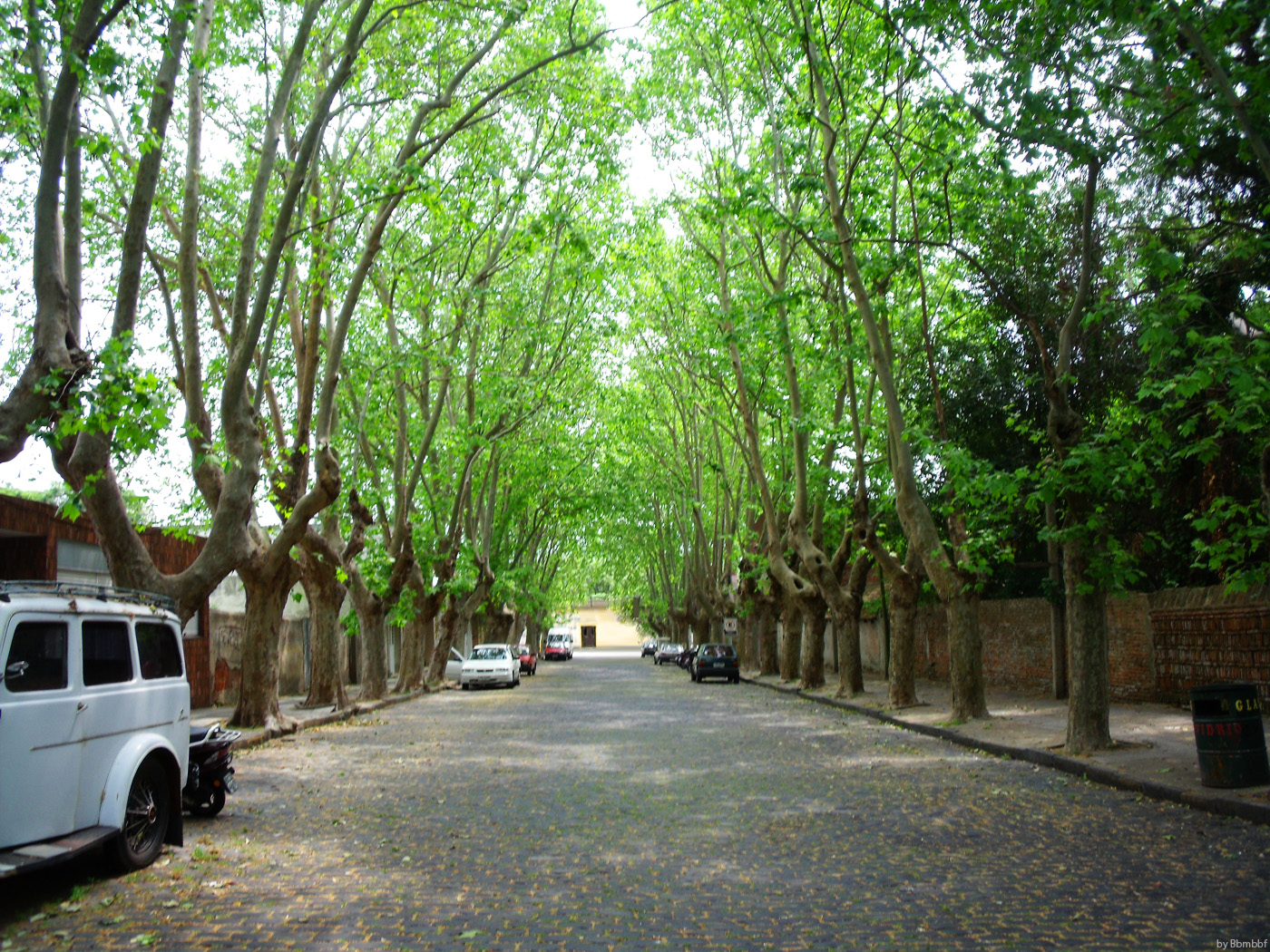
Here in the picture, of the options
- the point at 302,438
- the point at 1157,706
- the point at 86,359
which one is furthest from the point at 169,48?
the point at 1157,706

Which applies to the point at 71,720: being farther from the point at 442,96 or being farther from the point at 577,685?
the point at 577,685

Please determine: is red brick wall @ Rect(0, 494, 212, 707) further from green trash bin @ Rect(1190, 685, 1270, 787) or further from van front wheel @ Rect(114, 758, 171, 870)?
green trash bin @ Rect(1190, 685, 1270, 787)

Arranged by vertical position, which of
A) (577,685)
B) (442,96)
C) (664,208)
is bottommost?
(577,685)

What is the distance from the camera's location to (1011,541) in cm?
2492

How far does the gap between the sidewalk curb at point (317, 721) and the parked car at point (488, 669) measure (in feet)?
14.0

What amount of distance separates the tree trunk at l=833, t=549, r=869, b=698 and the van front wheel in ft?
62.2

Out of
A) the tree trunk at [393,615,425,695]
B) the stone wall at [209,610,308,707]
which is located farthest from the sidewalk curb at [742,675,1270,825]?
the tree trunk at [393,615,425,695]

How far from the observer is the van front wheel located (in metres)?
7.35

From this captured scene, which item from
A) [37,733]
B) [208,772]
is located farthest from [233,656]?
[37,733]

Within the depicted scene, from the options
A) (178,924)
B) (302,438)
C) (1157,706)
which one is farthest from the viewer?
(1157,706)

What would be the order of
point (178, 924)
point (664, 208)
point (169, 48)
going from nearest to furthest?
point (178, 924)
point (169, 48)
point (664, 208)

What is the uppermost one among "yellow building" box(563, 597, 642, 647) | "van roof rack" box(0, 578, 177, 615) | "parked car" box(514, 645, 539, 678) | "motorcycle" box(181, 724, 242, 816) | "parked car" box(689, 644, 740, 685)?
"van roof rack" box(0, 578, 177, 615)

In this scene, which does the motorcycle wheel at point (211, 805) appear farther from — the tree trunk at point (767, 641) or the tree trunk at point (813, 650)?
the tree trunk at point (767, 641)

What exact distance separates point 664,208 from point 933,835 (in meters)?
17.8
